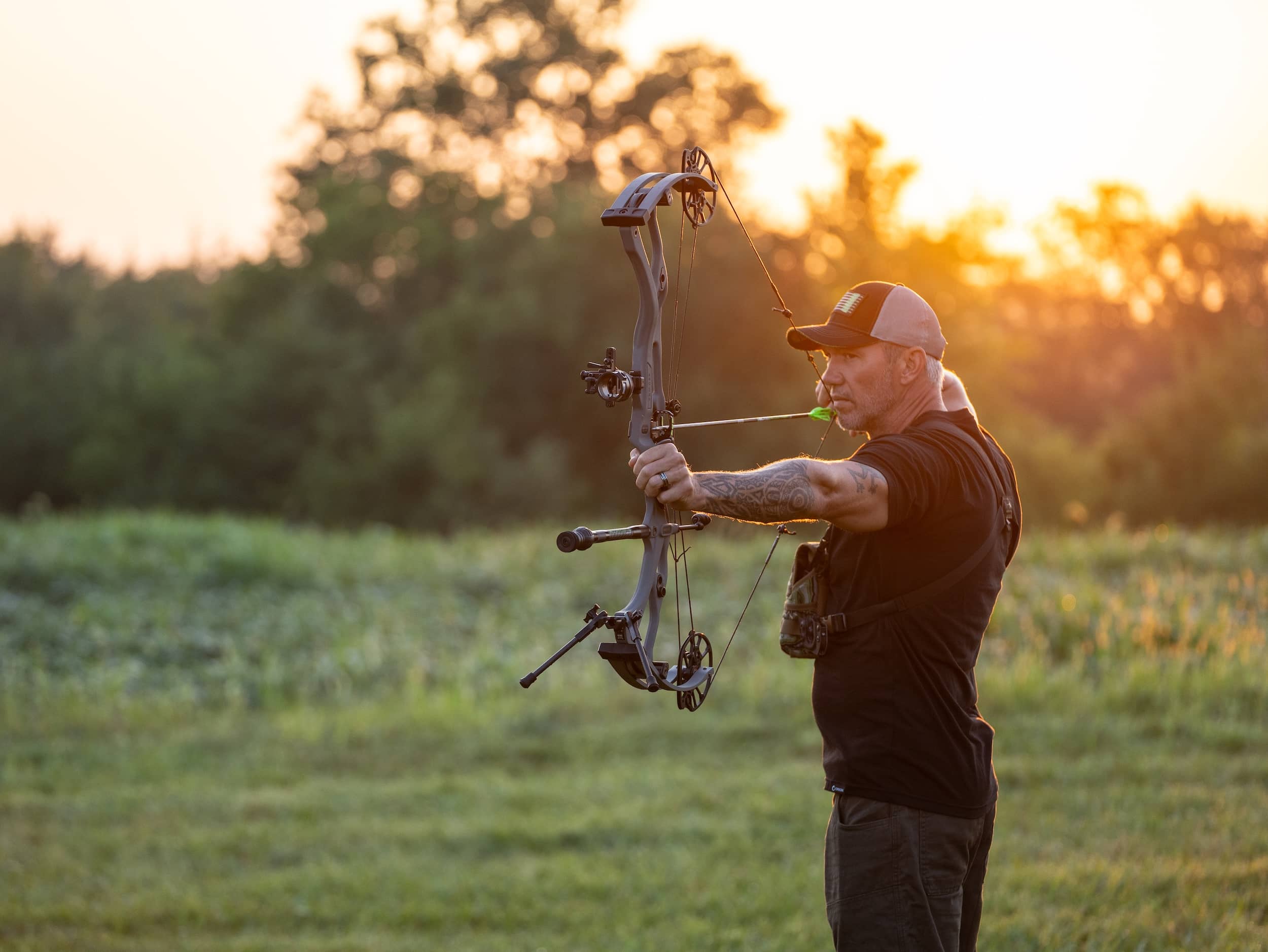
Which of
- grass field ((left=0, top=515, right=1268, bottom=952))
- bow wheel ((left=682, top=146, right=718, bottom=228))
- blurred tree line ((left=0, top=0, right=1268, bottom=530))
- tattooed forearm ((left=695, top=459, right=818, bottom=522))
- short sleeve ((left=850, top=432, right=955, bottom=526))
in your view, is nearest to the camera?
tattooed forearm ((left=695, top=459, right=818, bottom=522))

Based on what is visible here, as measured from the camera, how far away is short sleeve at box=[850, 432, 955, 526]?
2857mm

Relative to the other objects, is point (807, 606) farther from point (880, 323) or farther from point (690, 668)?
point (880, 323)

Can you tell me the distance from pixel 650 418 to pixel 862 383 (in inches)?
21.2

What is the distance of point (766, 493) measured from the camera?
109 inches

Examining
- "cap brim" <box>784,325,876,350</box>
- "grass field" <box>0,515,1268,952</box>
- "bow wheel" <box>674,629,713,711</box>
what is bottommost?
"grass field" <box>0,515,1268,952</box>

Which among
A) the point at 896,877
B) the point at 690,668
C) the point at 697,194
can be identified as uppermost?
the point at 697,194

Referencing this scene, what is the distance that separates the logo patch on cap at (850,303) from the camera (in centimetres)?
315

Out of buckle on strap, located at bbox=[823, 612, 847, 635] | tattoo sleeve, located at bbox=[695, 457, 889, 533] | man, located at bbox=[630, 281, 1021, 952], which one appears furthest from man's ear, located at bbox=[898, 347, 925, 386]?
buckle on strap, located at bbox=[823, 612, 847, 635]

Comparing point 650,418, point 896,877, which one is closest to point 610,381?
point 650,418

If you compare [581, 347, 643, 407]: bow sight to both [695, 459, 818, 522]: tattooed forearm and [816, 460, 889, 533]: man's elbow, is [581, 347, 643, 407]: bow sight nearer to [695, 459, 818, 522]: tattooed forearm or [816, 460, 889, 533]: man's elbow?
[695, 459, 818, 522]: tattooed forearm

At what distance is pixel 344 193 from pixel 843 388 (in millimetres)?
35615

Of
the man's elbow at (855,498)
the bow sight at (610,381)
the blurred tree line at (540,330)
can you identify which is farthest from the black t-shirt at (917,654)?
the blurred tree line at (540,330)

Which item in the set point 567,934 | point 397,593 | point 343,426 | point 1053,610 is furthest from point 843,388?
point 343,426

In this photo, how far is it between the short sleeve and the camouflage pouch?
301mm
